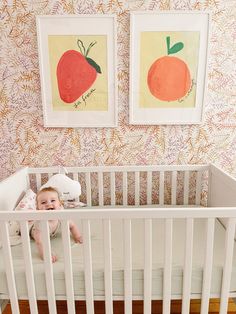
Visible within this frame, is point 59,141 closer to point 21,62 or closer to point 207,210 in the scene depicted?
point 21,62

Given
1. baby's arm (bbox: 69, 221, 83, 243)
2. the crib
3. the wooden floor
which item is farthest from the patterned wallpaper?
the wooden floor

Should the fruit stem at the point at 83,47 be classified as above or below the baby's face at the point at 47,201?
above

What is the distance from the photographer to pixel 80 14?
1793 mm

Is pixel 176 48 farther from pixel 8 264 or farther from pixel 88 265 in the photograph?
pixel 8 264

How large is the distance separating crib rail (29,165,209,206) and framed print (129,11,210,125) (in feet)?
1.15

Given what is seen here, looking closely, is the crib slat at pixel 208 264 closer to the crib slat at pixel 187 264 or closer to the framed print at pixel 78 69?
the crib slat at pixel 187 264

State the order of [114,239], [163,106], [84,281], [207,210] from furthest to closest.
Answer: [163,106] < [114,239] < [84,281] < [207,210]

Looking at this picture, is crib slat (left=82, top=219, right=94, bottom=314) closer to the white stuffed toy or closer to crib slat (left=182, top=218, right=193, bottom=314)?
crib slat (left=182, top=218, right=193, bottom=314)

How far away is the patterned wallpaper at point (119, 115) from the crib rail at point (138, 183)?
0.26 feet

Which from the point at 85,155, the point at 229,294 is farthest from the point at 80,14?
the point at 229,294

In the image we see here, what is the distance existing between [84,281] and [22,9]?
165 centimetres

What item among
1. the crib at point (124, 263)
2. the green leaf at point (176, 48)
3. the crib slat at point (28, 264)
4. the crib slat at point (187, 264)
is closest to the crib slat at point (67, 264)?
the crib at point (124, 263)

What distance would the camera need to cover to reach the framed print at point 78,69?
1.80 meters

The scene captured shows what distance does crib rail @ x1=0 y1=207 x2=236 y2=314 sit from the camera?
44.3 inches
